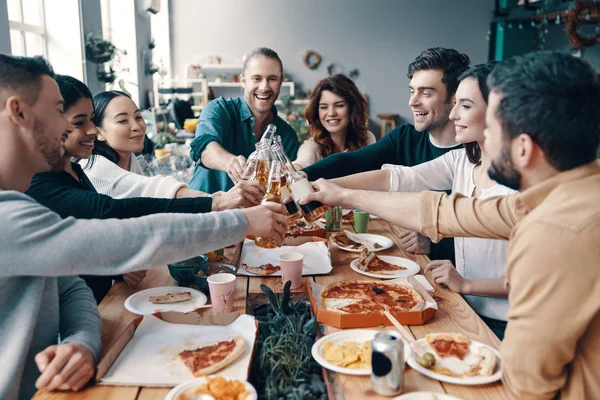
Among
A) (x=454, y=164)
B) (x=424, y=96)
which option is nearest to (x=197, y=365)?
(x=454, y=164)

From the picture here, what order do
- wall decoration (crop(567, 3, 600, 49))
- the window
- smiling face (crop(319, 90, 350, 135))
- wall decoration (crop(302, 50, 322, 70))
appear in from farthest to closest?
wall decoration (crop(302, 50, 322, 70)), wall decoration (crop(567, 3, 600, 49)), the window, smiling face (crop(319, 90, 350, 135))

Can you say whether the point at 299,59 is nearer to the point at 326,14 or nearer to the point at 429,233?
the point at 326,14

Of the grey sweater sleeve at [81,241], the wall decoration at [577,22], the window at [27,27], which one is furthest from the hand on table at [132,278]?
the wall decoration at [577,22]

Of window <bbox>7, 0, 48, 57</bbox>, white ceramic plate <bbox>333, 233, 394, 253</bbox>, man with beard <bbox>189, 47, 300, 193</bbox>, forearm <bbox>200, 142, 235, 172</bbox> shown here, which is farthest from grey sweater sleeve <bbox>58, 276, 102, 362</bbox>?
window <bbox>7, 0, 48, 57</bbox>

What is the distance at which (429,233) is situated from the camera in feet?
4.61

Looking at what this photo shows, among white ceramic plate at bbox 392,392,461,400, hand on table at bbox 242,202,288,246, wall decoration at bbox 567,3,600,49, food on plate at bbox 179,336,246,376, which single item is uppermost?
wall decoration at bbox 567,3,600,49

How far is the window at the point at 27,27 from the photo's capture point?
3930 millimetres

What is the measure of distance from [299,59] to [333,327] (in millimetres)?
7843

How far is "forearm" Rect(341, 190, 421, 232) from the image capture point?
5.38ft

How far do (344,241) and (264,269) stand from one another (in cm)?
47

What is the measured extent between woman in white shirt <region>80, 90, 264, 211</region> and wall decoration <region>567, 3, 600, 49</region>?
4959 millimetres

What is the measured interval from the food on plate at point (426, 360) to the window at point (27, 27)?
3845 mm

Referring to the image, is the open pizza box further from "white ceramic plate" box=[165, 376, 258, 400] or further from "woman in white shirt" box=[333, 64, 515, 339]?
"woman in white shirt" box=[333, 64, 515, 339]

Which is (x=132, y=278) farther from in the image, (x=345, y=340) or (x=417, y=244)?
(x=417, y=244)
